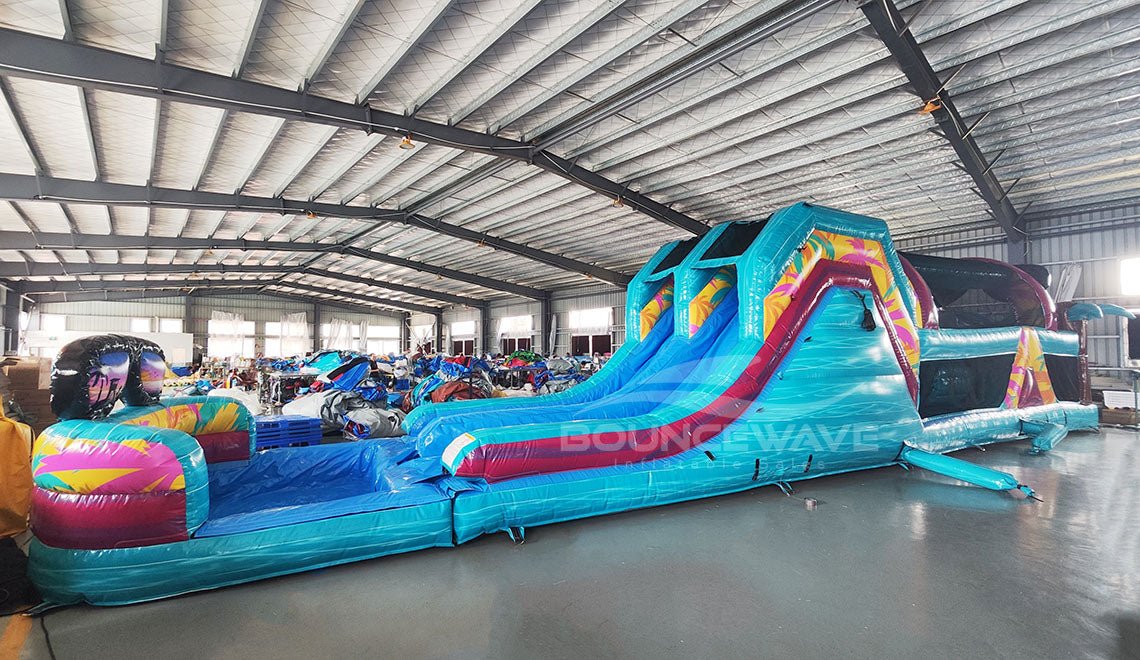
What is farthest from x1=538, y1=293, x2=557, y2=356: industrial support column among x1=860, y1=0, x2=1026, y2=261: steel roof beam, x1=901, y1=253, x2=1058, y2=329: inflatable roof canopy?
x1=901, y1=253, x2=1058, y2=329: inflatable roof canopy

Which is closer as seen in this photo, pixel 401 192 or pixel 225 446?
pixel 225 446

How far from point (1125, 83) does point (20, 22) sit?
34.1 ft

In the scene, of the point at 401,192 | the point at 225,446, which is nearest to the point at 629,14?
the point at 225,446

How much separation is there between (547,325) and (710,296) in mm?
16586

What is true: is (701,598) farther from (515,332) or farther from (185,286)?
(185,286)

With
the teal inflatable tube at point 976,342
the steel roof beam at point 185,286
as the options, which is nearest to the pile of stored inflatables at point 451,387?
the teal inflatable tube at point 976,342

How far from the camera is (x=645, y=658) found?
5.96ft

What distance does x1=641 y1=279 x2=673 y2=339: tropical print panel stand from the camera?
541cm

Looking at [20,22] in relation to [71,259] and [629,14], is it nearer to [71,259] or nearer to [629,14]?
[629,14]

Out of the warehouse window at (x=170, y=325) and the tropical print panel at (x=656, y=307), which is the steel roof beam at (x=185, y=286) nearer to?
the warehouse window at (x=170, y=325)

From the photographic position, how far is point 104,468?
7.22 ft

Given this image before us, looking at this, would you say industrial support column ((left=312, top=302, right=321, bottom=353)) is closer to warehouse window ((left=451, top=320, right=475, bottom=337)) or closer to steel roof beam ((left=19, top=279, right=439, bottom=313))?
steel roof beam ((left=19, top=279, right=439, bottom=313))

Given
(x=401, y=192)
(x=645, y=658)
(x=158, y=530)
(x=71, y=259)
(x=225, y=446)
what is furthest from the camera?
(x=71, y=259)

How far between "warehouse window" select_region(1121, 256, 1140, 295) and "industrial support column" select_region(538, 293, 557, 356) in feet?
52.7
